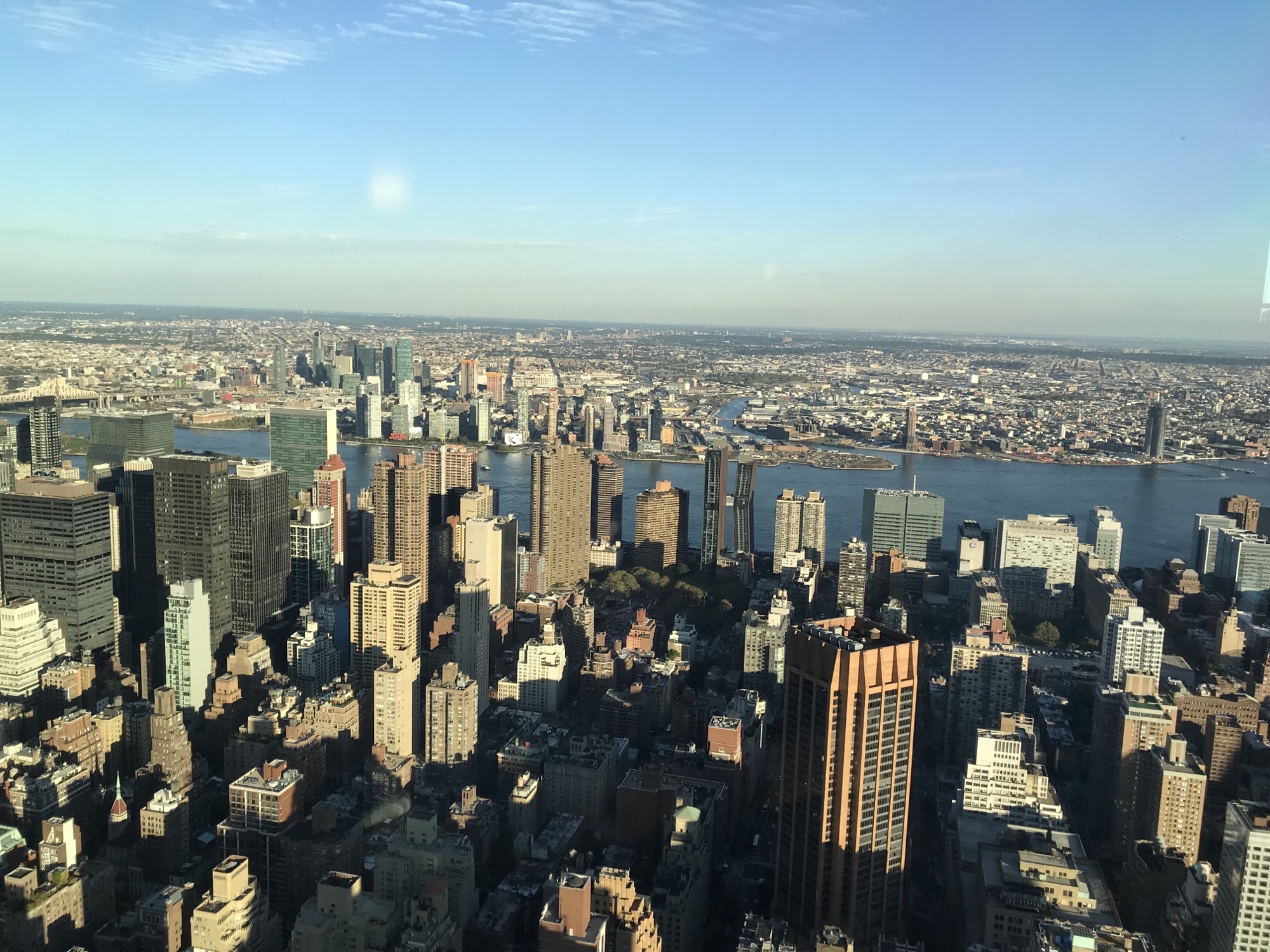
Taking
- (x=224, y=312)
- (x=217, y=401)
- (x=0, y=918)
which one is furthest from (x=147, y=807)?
(x=217, y=401)

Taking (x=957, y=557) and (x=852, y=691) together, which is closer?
(x=852, y=691)

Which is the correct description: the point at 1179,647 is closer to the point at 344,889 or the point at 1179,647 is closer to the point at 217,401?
the point at 344,889

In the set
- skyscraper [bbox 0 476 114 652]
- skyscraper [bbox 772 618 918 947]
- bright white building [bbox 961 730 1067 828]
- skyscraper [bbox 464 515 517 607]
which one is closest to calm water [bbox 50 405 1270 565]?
skyscraper [bbox 0 476 114 652]

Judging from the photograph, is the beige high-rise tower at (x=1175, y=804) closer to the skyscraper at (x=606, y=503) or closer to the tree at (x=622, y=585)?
the tree at (x=622, y=585)

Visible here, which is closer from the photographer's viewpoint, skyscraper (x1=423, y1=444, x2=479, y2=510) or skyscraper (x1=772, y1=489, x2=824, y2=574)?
skyscraper (x1=423, y1=444, x2=479, y2=510)

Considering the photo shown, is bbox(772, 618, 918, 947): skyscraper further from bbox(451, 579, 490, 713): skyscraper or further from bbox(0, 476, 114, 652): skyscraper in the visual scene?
bbox(0, 476, 114, 652): skyscraper
